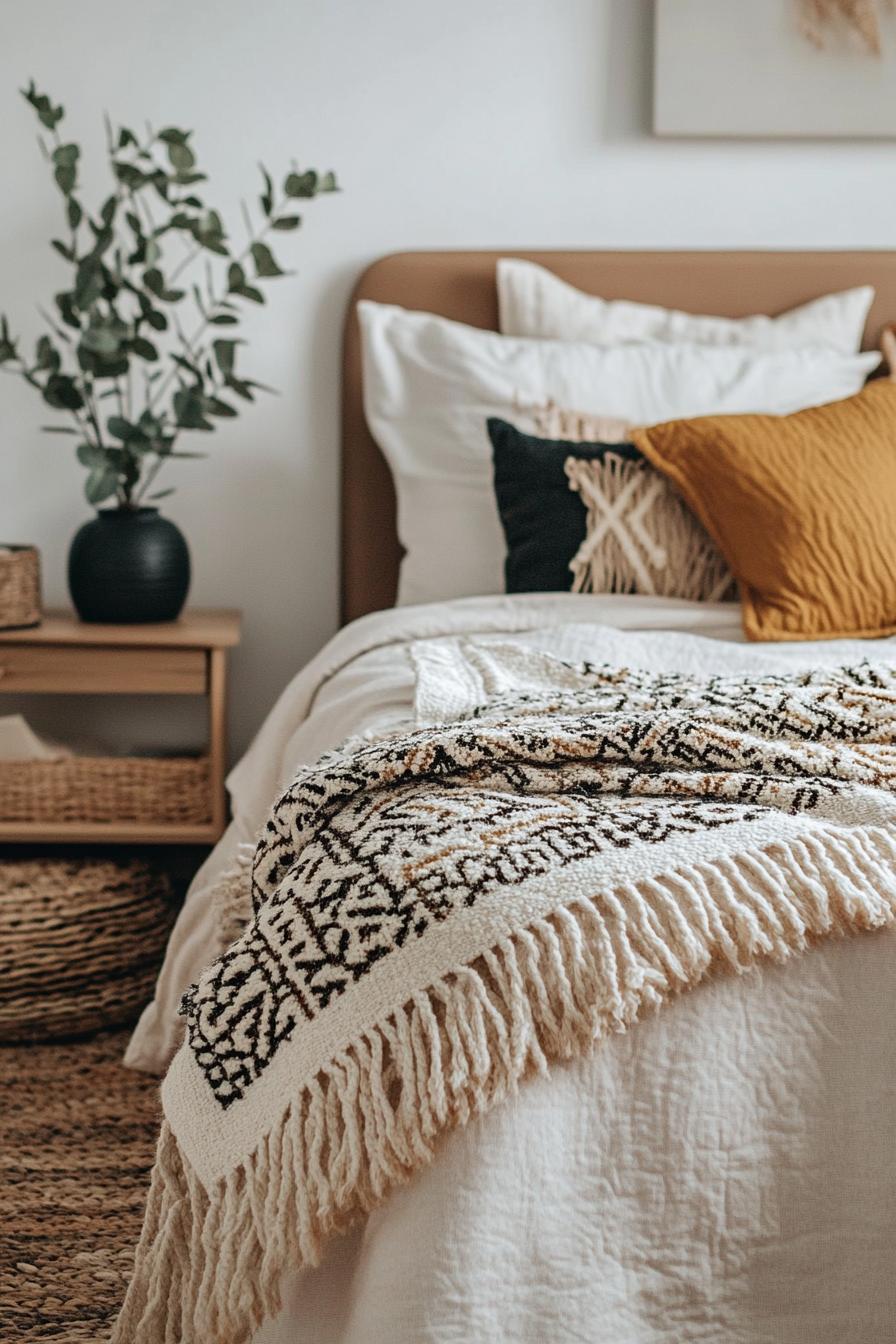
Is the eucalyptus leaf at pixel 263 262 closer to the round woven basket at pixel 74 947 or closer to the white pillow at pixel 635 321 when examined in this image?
the white pillow at pixel 635 321

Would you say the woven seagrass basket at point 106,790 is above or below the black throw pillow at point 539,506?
below

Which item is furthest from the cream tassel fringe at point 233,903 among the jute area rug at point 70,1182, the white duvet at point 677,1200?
the white duvet at point 677,1200

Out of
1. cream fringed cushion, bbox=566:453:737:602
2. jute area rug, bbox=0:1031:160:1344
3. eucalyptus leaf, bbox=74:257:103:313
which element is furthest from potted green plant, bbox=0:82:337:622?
jute area rug, bbox=0:1031:160:1344

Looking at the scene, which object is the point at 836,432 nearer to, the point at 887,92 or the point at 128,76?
the point at 887,92

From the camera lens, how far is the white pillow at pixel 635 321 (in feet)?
8.11

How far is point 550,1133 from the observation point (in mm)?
864

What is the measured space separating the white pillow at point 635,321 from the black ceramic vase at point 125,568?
755 mm

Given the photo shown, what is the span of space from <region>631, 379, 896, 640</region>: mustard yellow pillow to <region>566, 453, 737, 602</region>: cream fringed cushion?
1.9 inches

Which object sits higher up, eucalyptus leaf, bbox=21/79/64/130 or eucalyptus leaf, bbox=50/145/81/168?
eucalyptus leaf, bbox=21/79/64/130

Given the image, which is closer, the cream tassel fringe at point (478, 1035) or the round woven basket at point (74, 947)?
the cream tassel fringe at point (478, 1035)

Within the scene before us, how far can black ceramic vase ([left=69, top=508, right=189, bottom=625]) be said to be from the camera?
92.0 inches

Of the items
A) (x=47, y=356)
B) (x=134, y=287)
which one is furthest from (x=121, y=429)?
(x=134, y=287)

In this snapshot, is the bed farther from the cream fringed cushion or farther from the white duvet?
the cream fringed cushion

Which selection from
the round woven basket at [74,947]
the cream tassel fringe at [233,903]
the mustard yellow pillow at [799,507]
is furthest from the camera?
the round woven basket at [74,947]
